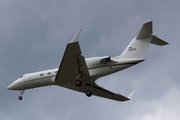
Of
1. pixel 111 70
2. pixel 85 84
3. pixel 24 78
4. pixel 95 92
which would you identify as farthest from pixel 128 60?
pixel 24 78

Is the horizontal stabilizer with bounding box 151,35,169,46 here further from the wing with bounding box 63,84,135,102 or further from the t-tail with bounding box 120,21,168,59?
the wing with bounding box 63,84,135,102

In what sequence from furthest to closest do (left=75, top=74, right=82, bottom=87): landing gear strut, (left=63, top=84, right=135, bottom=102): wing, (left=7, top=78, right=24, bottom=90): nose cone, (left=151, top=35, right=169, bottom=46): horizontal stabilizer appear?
(left=63, top=84, right=135, bottom=102): wing, (left=7, top=78, right=24, bottom=90): nose cone, (left=75, top=74, right=82, bottom=87): landing gear strut, (left=151, top=35, right=169, bottom=46): horizontal stabilizer

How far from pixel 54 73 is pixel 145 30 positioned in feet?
32.8

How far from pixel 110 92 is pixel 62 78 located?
7.81 meters

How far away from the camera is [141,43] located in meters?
36.5

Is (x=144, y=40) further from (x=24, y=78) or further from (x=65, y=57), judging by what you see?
(x=24, y=78)

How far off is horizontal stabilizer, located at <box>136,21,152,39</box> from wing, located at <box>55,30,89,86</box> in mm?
6114

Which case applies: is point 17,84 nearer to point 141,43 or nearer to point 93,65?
point 93,65

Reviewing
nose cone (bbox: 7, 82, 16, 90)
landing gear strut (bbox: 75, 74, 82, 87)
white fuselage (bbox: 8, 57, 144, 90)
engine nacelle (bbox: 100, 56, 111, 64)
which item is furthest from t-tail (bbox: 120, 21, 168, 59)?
Result: nose cone (bbox: 7, 82, 16, 90)

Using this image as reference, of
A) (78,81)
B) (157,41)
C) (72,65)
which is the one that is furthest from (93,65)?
(157,41)

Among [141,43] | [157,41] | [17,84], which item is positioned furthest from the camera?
[17,84]

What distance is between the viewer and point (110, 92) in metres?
42.8

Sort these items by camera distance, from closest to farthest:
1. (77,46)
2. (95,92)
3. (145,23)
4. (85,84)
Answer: (77,46) < (145,23) < (85,84) < (95,92)

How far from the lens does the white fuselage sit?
118 ft
